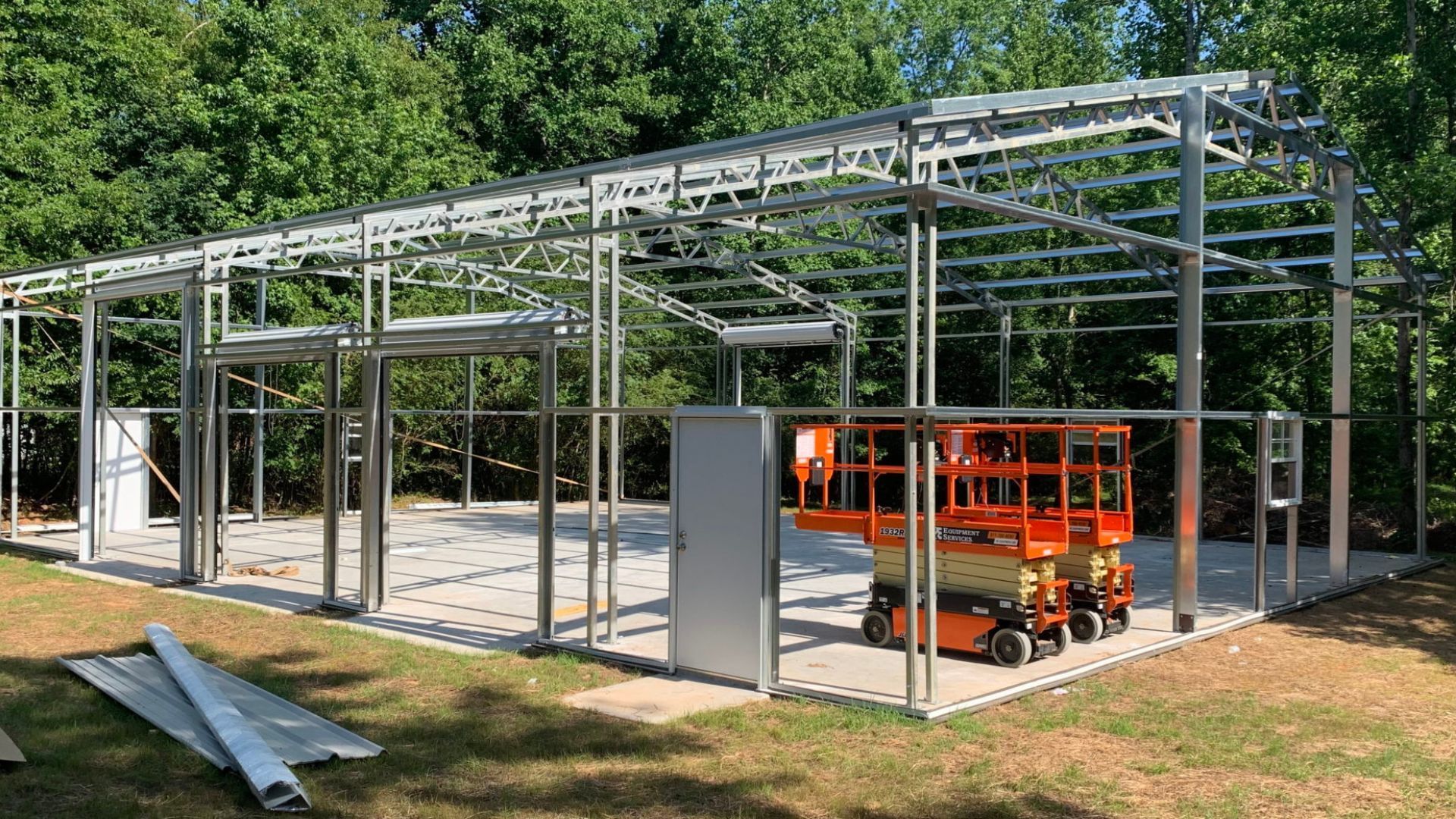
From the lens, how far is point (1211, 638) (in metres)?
9.96

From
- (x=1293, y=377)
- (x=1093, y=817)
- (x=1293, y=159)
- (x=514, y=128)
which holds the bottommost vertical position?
(x=1093, y=817)

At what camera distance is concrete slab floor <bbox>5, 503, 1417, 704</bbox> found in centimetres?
883

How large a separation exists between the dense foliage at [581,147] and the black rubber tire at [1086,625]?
7.64 meters

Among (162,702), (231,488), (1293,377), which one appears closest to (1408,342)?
(1293,377)

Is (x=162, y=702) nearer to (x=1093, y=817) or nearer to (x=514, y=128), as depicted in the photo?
(x=1093, y=817)

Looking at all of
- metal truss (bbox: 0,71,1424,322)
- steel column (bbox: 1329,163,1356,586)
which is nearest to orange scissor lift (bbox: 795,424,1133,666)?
metal truss (bbox: 0,71,1424,322)

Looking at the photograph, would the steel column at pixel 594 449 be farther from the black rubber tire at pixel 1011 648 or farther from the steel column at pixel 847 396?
the steel column at pixel 847 396

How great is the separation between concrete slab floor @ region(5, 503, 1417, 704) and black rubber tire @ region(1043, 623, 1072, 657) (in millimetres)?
67

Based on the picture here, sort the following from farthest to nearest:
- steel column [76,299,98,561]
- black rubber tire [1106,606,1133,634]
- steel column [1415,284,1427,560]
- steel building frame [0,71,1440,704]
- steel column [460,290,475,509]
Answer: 1. steel column [460,290,475,509]
2. steel column [1415,284,1427,560]
3. steel column [76,299,98,561]
4. black rubber tire [1106,606,1133,634]
5. steel building frame [0,71,1440,704]

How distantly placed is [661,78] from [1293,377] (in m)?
18.0

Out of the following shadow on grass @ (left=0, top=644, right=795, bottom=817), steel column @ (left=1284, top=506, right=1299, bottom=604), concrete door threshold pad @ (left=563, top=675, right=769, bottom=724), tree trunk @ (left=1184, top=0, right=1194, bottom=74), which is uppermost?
tree trunk @ (left=1184, top=0, right=1194, bottom=74)

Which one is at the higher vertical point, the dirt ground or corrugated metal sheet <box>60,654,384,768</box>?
corrugated metal sheet <box>60,654,384,768</box>

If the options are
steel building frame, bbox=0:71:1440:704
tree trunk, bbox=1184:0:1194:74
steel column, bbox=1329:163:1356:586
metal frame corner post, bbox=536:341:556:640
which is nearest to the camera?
steel building frame, bbox=0:71:1440:704

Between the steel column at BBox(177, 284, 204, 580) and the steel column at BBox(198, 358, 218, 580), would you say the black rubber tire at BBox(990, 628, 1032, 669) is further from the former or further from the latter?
the steel column at BBox(177, 284, 204, 580)
